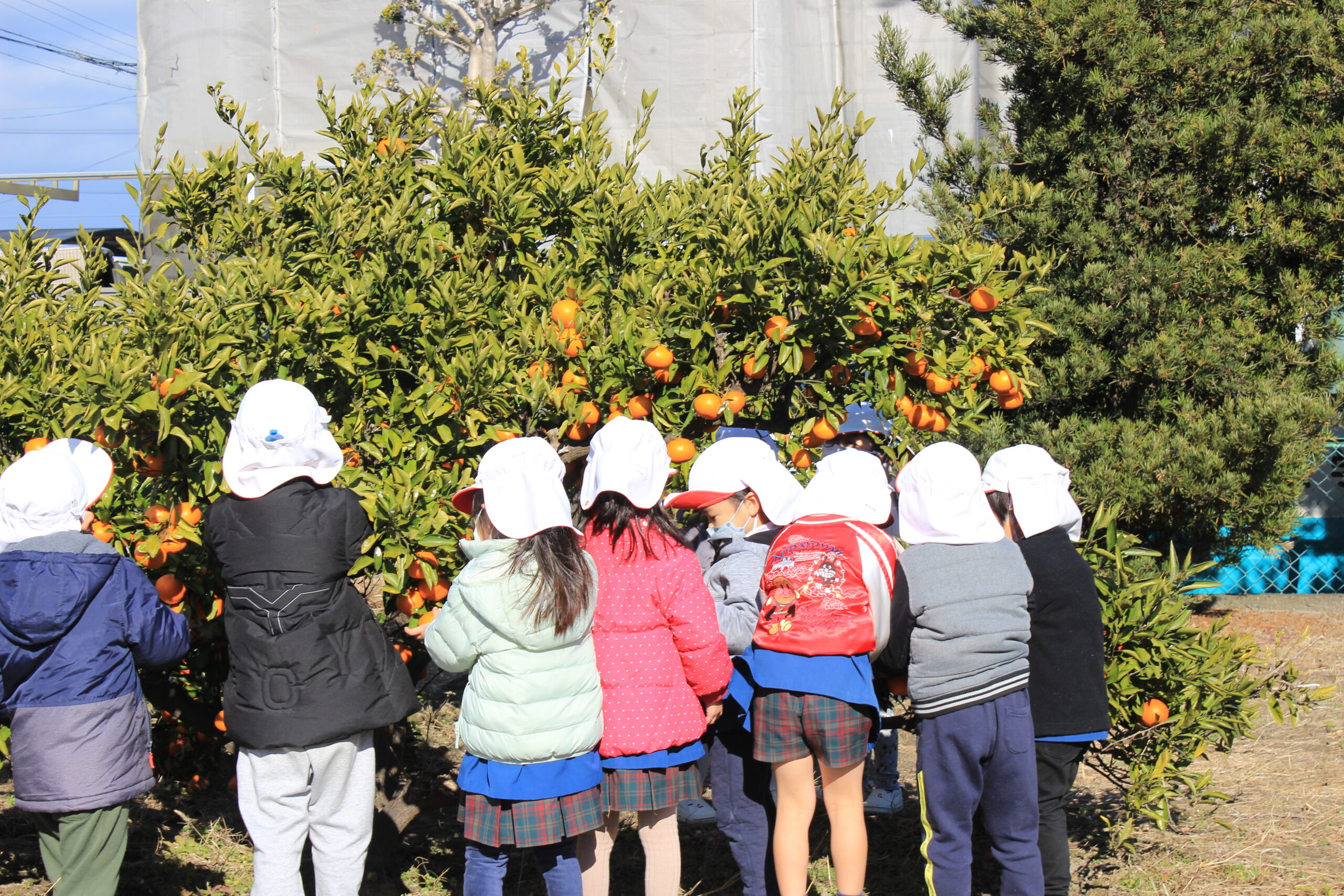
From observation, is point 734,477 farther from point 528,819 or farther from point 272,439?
point 272,439

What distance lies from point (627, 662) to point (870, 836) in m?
1.53

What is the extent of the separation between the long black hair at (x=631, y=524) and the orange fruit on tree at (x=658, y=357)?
35 centimetres

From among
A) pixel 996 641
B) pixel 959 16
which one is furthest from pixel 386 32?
pixel 996 641

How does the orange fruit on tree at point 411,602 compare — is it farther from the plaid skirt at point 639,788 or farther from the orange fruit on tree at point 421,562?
the plaid skirt at point 639,788

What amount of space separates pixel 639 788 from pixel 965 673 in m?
0.80

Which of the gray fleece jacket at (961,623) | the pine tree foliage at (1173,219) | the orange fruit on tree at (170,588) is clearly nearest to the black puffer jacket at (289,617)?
the orange fruit on tree at (170,588)

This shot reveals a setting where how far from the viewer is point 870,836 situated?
3463 millimetres

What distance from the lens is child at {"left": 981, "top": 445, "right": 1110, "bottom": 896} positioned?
8.34ft

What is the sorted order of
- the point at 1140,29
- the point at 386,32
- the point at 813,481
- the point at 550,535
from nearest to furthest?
the point at 550,535, the point at 813,481, the point at 1140,29, the point at 386,32

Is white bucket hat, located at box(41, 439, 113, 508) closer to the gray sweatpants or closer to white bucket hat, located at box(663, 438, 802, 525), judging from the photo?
the gray sweatpants

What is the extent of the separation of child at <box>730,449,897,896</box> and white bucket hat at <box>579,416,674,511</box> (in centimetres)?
37

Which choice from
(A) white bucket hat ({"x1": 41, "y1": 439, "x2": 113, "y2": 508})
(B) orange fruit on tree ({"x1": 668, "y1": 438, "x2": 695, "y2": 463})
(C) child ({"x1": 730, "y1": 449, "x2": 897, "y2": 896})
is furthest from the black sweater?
(A) white bucket hat ({"x1": 41, "y1": 439, "x2": 113, "y2": 508})

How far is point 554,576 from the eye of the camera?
2244 millimetres

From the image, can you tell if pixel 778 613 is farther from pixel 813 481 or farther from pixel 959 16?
pixel 959 16
